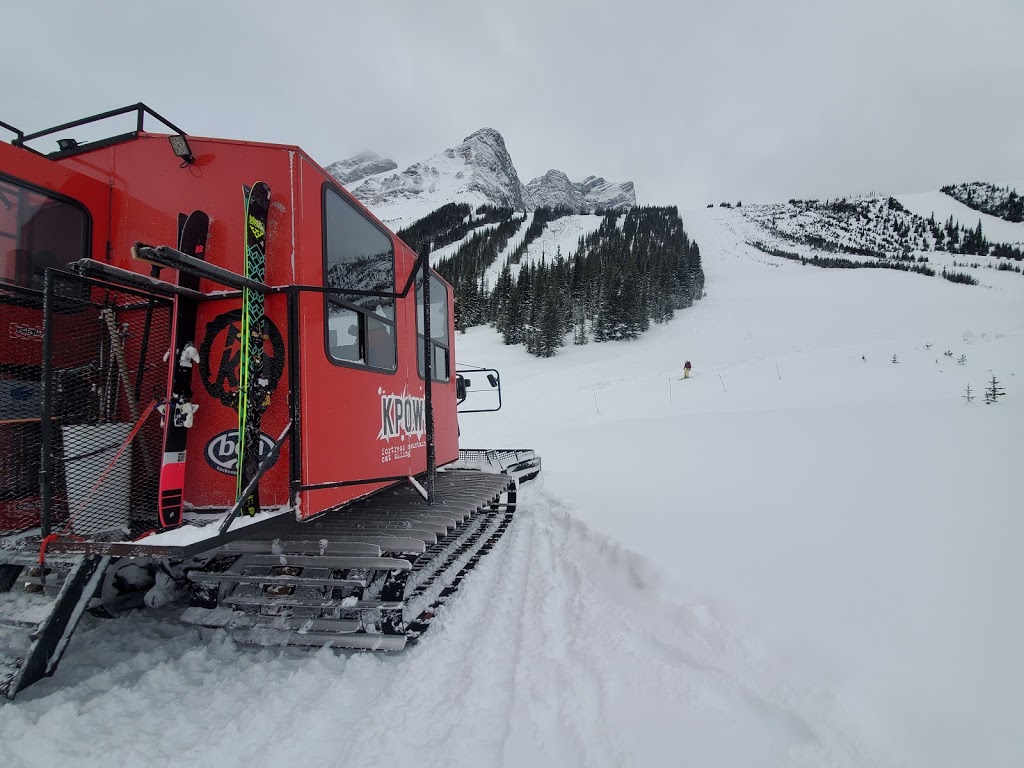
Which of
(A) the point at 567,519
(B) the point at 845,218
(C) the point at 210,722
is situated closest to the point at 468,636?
(C) the point at 210,722

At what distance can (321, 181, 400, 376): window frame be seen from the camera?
10.1 feet

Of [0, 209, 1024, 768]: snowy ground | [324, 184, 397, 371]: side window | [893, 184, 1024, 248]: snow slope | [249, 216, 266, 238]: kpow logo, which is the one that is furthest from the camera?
[893, 184, 1024, 248]: snow slope

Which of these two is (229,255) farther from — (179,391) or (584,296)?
(584,296)

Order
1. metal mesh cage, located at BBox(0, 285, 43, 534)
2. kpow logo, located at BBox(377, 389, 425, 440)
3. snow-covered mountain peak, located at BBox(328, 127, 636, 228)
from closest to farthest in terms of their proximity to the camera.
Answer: metal mesh cage, located at BBox(0, 285, 43, 534)
kpow logo, located at BBox(377, 389, 425, 440)
snow-covered mountain peak, located at BBox(328, 127, 636, 228)

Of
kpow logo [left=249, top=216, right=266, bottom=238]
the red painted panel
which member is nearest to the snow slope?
the red painted panel

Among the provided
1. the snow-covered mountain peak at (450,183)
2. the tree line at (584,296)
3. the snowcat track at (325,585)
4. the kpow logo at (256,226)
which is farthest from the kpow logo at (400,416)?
the snow-covered mountain peak at (450,183)

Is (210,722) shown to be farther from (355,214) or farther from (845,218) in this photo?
(845,218)

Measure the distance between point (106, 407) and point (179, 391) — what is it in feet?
1.89

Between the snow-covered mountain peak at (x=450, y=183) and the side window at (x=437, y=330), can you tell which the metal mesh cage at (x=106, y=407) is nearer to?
the side window at (x=437, y=330)

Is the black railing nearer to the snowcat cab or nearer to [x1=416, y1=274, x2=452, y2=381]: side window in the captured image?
the snowcat cab

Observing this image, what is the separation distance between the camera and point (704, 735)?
2.05 m

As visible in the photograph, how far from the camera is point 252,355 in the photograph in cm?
270

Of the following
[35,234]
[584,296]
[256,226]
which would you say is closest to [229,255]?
[256,226]

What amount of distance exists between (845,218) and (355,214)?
433ft
